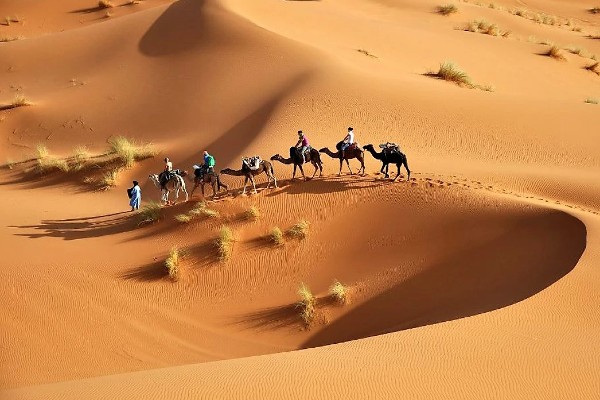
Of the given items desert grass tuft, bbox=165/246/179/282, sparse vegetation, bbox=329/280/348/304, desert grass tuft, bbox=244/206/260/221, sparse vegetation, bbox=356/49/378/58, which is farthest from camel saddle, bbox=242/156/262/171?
sparse vegetation, bbox=356/49/378/58

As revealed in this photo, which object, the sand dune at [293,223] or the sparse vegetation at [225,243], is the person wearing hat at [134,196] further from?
the sparse vegetation at [225,243]

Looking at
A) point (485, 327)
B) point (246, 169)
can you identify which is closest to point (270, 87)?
point (246, 169)

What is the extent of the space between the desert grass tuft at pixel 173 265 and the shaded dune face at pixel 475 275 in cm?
312

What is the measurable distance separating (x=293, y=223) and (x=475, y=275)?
162 inches

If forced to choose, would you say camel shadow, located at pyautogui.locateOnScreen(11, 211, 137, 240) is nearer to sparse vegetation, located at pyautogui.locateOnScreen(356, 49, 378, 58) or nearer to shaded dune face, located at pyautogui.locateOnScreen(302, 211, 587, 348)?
shaded dune face, located at pyautogui.locateOnScreen(302, 211, 587, 348)

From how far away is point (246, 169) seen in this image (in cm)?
1416

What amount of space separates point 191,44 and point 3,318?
16.9m

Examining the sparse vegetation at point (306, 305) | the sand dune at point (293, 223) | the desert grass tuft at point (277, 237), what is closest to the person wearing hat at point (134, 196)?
the sand dune at point (293, 223)

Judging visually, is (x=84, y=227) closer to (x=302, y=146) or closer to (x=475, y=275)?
(x=302, y=146)

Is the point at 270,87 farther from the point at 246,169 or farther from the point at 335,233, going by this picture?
the point at 335,233

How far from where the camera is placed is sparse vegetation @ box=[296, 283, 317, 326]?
36.3 ft

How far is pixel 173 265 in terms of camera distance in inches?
479

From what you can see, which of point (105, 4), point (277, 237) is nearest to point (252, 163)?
point (277, 237)

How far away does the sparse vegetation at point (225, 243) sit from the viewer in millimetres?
12555
